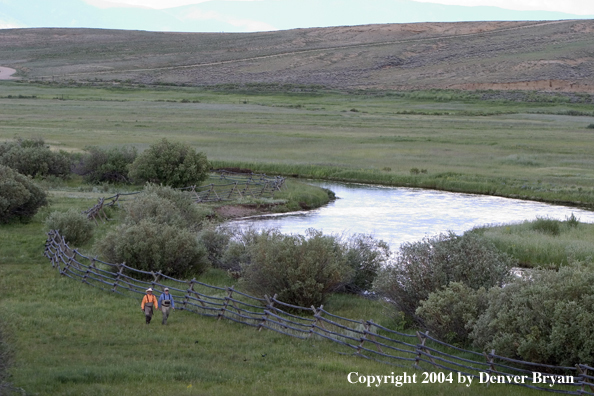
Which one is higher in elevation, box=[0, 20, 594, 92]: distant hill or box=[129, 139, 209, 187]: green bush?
→ box=[0, 20, 594, 92]: distant hill

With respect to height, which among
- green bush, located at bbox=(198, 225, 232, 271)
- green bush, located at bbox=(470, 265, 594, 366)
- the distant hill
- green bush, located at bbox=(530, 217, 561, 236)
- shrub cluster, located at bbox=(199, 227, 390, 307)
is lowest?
green bush, located at bbox=(198, 225, 232, 271)

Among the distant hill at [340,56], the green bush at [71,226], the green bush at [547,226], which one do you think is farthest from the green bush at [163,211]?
the distant hill at [340,56]

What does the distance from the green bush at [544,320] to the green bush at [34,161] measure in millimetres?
30800

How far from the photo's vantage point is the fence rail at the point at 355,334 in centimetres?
1144

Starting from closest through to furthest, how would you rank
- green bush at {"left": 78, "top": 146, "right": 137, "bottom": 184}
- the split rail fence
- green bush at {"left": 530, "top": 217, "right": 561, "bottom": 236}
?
green bush at {"left": 530, "top": 217, "right": 561, "bottom": 236}
the split rail fence
green bush at {"left": 78, "top": 146, "right": 137, "bottom": 184}

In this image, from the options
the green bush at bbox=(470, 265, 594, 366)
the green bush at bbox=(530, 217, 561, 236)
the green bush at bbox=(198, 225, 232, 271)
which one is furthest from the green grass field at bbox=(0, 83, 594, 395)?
the green bush at bbox=(530, 217, 561, 236)

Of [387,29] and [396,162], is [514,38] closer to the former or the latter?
[387,29]

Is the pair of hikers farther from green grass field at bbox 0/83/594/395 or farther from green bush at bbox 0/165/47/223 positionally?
green bush at bbox 0/165/47/223

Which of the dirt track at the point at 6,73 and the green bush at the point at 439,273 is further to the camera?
the dirt track at the point at 6,73

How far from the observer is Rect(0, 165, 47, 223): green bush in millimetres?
26031

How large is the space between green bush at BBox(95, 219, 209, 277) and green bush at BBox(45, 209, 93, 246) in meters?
3.60

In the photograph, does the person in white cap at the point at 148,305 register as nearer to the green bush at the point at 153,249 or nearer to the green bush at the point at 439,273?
the green bush at the point at 153,249

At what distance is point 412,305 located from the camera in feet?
52.0

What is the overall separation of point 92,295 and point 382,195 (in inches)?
888
